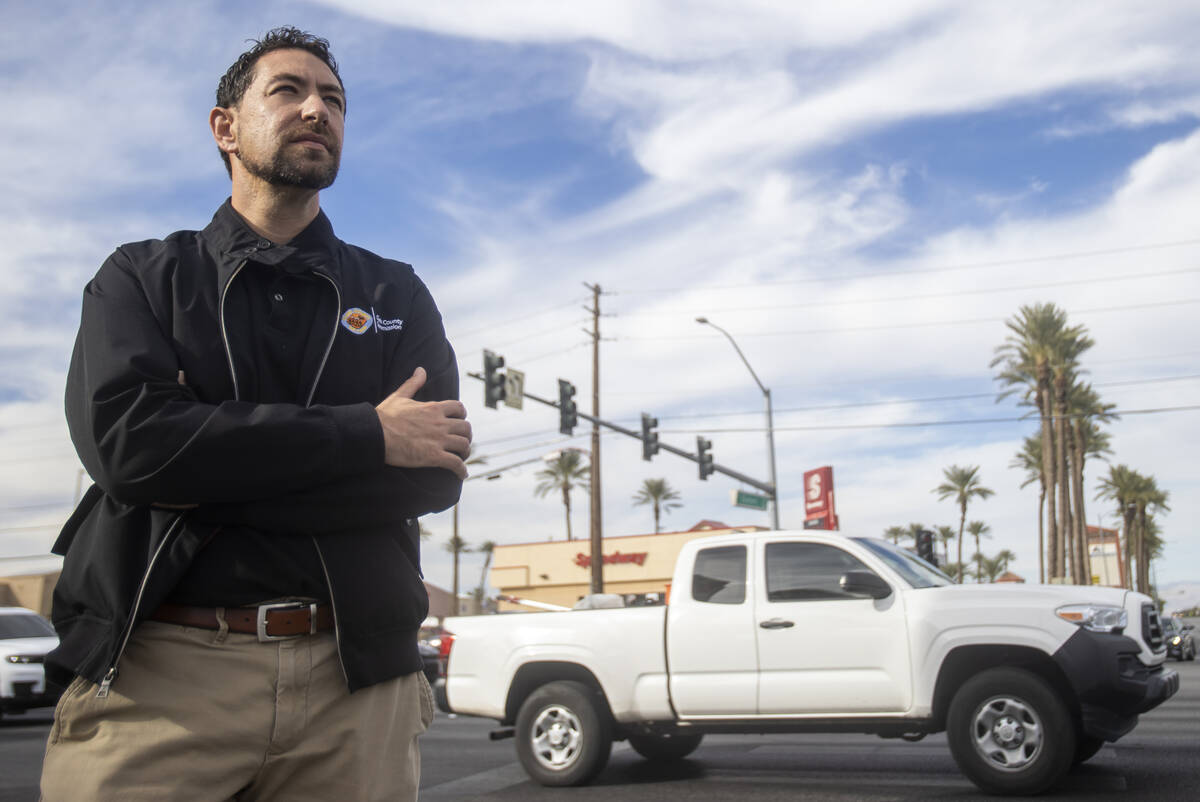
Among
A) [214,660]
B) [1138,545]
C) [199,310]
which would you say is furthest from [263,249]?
[1138,545]

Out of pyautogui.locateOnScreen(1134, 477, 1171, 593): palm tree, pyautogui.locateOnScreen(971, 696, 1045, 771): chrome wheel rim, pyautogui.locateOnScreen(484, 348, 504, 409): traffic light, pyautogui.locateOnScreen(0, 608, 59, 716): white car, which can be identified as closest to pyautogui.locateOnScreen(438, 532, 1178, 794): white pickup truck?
pyautogui.locateOnScreen(971, 696, 1045, 771): chrome wheel rim

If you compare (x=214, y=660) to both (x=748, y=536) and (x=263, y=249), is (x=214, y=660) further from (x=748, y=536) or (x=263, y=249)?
(x=748, y=536)

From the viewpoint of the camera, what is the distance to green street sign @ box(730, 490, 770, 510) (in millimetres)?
28078

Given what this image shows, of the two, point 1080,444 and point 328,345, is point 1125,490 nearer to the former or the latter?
point 1080,444

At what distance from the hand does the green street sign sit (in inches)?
1028

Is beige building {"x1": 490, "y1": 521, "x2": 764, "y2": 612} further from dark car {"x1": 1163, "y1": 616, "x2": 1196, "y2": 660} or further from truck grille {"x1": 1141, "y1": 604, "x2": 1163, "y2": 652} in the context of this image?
truck grille {"x1": 1141, "y1": 604, "x2": 1163, "y2": 652}

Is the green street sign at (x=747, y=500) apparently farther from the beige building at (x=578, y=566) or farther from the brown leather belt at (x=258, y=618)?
the brown leather belt at (x=258, y=618)

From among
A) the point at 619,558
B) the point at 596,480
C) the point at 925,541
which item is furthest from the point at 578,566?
the point at 925,541

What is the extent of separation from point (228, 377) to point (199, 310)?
0.48 feet

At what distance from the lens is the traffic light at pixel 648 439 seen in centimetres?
2573

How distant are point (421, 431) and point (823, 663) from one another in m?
6.70

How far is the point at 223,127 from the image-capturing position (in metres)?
2.45

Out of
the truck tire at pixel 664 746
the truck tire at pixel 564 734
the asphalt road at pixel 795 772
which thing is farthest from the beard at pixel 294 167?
the truck tire at pixel 664 746

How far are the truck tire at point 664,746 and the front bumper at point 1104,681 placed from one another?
3.61 meters
